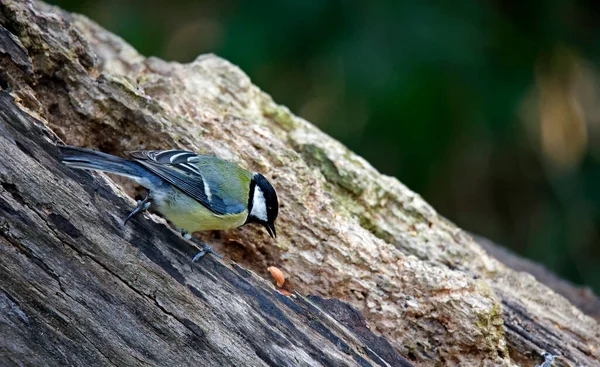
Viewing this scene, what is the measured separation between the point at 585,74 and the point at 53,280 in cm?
577

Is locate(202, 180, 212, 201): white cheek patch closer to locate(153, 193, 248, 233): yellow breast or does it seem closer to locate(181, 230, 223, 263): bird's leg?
locate(153, 193, 248, 233): yellow breast

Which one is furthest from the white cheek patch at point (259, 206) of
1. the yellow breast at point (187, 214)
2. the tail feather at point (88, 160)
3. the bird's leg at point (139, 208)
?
the tail feather at point (88, 160)

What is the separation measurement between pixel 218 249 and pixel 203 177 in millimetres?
459

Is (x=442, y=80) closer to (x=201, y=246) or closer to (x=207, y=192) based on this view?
(x=207, y=192)

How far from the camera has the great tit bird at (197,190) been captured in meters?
2.79

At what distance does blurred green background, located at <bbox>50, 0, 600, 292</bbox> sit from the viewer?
579 cm

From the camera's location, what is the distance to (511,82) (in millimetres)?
6047

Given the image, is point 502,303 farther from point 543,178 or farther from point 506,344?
point 543,178

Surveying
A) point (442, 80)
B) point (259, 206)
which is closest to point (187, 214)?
point (259, 206)

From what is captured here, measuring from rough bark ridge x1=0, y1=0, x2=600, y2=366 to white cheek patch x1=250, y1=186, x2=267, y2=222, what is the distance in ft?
0.86

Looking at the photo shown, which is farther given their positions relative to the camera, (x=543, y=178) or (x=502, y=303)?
(x=543, y=178)

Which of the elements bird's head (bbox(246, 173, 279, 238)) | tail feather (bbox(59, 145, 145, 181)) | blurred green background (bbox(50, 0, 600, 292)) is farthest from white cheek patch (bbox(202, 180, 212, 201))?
blurred green background (bbox(50, 0, 600, 292))

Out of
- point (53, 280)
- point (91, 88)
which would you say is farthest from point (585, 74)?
point (53, 280)

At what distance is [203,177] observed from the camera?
2920 mm
